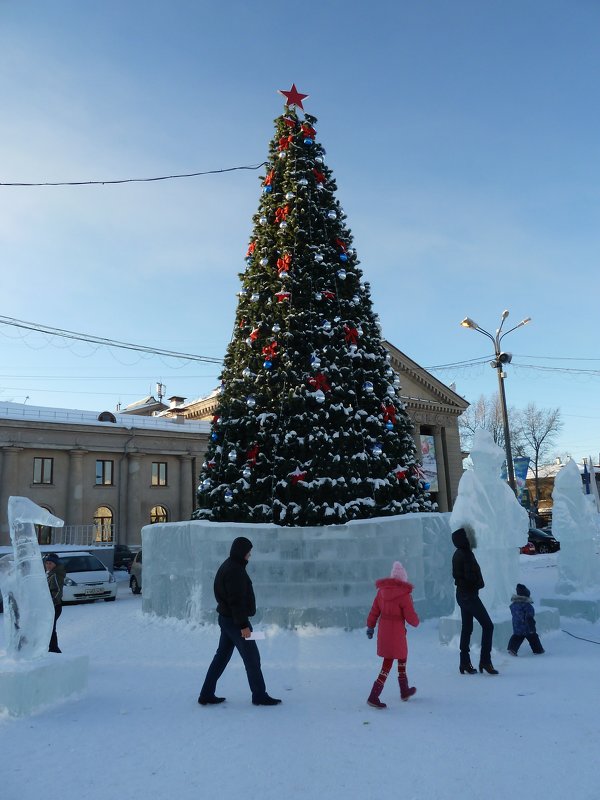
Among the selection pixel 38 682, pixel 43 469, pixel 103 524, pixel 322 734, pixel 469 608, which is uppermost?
pixel 43 469

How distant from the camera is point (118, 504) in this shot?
37406mm

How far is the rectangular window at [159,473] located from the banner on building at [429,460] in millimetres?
19070

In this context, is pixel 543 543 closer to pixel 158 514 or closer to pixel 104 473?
pixel 158 514

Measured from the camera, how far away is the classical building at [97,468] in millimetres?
34188

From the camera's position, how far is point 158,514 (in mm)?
39375

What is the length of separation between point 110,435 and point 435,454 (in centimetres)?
2624

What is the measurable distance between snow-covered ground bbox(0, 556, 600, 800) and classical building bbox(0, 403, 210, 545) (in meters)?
28.2

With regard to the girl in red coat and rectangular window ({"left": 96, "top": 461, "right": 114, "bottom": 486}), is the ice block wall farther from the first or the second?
rectangular window ({"left": 96, "top": 461, "right": 114, "bottom": 486})

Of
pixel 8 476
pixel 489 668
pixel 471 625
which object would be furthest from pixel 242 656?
pixel 8 476

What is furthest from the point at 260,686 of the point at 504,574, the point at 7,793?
the point at 504,574

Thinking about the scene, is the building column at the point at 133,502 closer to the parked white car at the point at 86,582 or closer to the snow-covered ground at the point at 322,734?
the parked white car at the point at 86,582

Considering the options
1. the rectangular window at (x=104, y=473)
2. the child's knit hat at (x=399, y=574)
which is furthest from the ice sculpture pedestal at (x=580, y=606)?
the rectangular window at (x=104, y=473)

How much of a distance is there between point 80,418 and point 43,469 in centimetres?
370

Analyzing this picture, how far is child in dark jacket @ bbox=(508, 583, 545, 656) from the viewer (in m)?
8.38
